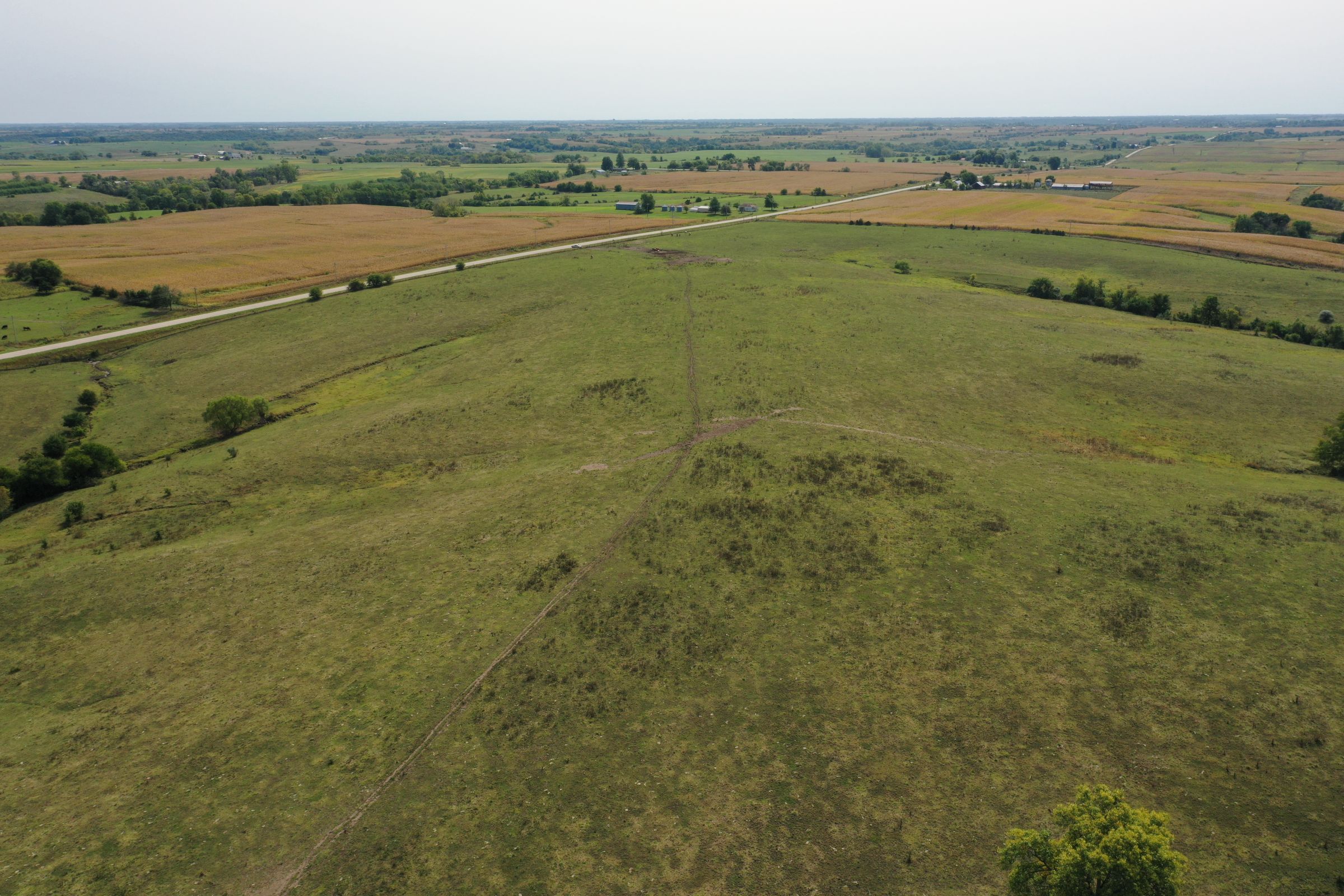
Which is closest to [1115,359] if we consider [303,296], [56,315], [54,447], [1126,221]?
[1126,221]

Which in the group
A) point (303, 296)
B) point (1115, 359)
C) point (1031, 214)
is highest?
point (1031, 214)

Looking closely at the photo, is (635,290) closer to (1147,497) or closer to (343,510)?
(343,510)

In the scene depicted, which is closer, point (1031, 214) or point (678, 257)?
point (678, 257)

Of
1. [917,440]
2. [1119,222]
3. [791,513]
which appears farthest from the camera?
[1119,222]

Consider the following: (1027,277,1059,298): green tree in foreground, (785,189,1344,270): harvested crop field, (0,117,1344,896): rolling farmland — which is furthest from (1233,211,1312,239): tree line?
(1027,277,1059,298): green tree in foreground

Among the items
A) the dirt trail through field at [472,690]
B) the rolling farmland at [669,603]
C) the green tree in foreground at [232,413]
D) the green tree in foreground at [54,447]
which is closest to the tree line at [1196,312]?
the rolling farmland at [669,603]

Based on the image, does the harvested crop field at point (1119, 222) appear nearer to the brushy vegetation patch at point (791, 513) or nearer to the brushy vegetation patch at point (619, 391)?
the brushy vegetation patch at point (791, 513)

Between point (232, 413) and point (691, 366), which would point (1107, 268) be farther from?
point (232, 413)

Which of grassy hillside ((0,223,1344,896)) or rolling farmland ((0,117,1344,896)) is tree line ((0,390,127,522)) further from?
grassy hillside ((0,223,1344,896))
